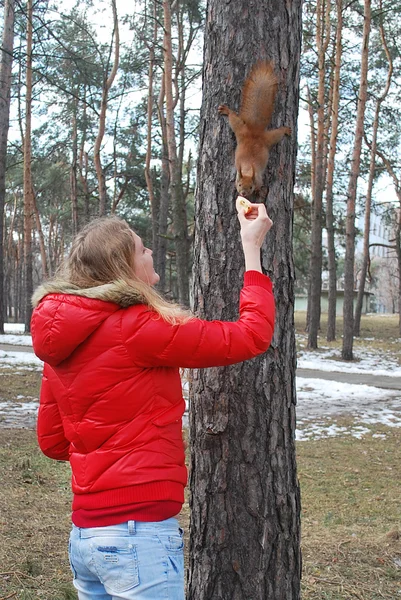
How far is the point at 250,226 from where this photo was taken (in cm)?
197

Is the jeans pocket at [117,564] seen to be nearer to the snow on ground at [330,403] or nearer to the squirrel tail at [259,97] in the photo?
the squirrel tail at [259,97]

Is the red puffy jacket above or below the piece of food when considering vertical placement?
below

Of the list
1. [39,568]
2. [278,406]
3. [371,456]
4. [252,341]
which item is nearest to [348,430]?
[371,456]

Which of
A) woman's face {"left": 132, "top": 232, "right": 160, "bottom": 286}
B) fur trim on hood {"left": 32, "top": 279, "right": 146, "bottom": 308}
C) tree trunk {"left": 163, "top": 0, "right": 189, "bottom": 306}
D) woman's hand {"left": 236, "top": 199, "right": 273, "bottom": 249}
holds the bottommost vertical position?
fur trim on hood {"left": 32, "top": 279, "right": 146, "bottom": 308}

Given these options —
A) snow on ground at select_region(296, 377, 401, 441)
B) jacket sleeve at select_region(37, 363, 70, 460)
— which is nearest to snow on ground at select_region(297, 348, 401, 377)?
snow on ground at select_region(296, 377, 401, 441)

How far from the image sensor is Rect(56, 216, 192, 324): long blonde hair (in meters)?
1.75

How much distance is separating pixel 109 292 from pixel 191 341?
10.1 inches

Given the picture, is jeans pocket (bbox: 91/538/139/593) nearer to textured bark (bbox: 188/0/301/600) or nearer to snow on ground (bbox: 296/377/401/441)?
textured bark (bbox: 188/0/301/600)

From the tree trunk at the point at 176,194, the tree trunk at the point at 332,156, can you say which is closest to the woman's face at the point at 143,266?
the tree trunk at the point at 176,194

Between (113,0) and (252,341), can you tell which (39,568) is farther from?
(113,0)

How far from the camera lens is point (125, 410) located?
1.67 meters

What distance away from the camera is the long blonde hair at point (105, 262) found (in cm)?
175

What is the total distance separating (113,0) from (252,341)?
1896cm

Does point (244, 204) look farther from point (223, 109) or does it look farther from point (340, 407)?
point (340, 407)
